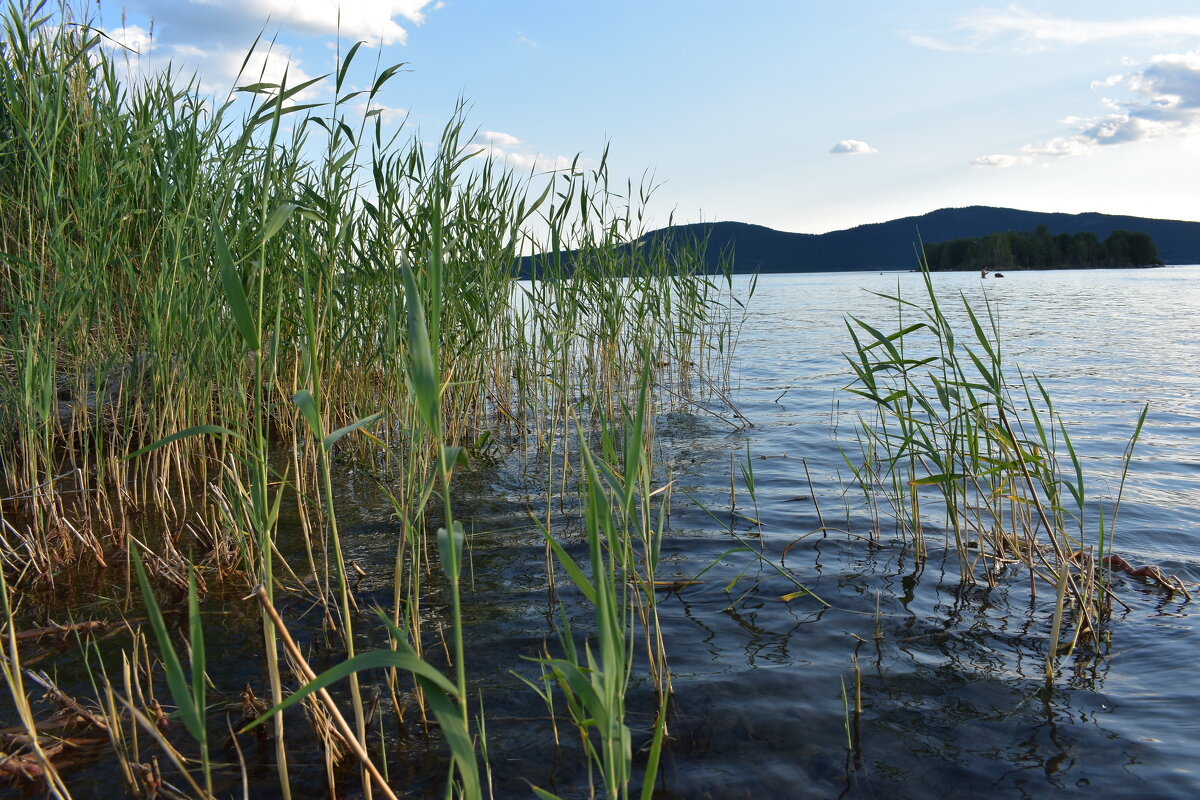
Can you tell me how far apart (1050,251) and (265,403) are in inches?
3213

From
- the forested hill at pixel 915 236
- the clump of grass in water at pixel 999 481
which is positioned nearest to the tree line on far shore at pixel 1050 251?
the forested hill at pixel 915 236

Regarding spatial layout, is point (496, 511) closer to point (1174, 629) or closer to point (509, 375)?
point (509, 375)

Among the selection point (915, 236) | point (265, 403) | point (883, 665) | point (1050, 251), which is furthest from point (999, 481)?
point (915, 236)

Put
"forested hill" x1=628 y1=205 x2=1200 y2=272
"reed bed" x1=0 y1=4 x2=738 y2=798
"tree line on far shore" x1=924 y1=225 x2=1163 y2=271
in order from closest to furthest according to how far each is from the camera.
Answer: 1. "reed bed" x1=0 y1=4 x2=738 y2=798
2. "tree line on far shore" x1=924 y1=225 x2=1163 y2=271
3. "forested hill" x1=628 y1=205 x2=1200 y2=272

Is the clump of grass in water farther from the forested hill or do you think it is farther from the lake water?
the forested hill

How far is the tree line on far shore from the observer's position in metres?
69.1

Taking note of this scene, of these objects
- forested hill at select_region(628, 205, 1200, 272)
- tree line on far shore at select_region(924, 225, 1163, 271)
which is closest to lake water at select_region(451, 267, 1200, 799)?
tree line on far shore at select_region(924, 225, 1163, 271)

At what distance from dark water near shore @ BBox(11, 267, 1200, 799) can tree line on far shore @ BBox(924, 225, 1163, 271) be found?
71.2 meters

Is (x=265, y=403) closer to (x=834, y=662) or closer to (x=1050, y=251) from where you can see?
(x=834, y=662)

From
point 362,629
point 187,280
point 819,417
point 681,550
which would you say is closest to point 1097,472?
point 819,417

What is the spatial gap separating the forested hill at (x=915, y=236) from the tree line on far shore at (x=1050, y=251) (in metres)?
13.4

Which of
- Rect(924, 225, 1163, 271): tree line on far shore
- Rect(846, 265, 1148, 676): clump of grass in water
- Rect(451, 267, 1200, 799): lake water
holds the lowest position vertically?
Rect(451, 267, 1200, 799): lake water

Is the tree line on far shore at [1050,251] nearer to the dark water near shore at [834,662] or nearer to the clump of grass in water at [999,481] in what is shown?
the dark water near shore at [834,662]

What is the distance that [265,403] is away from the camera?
13.0 ft
